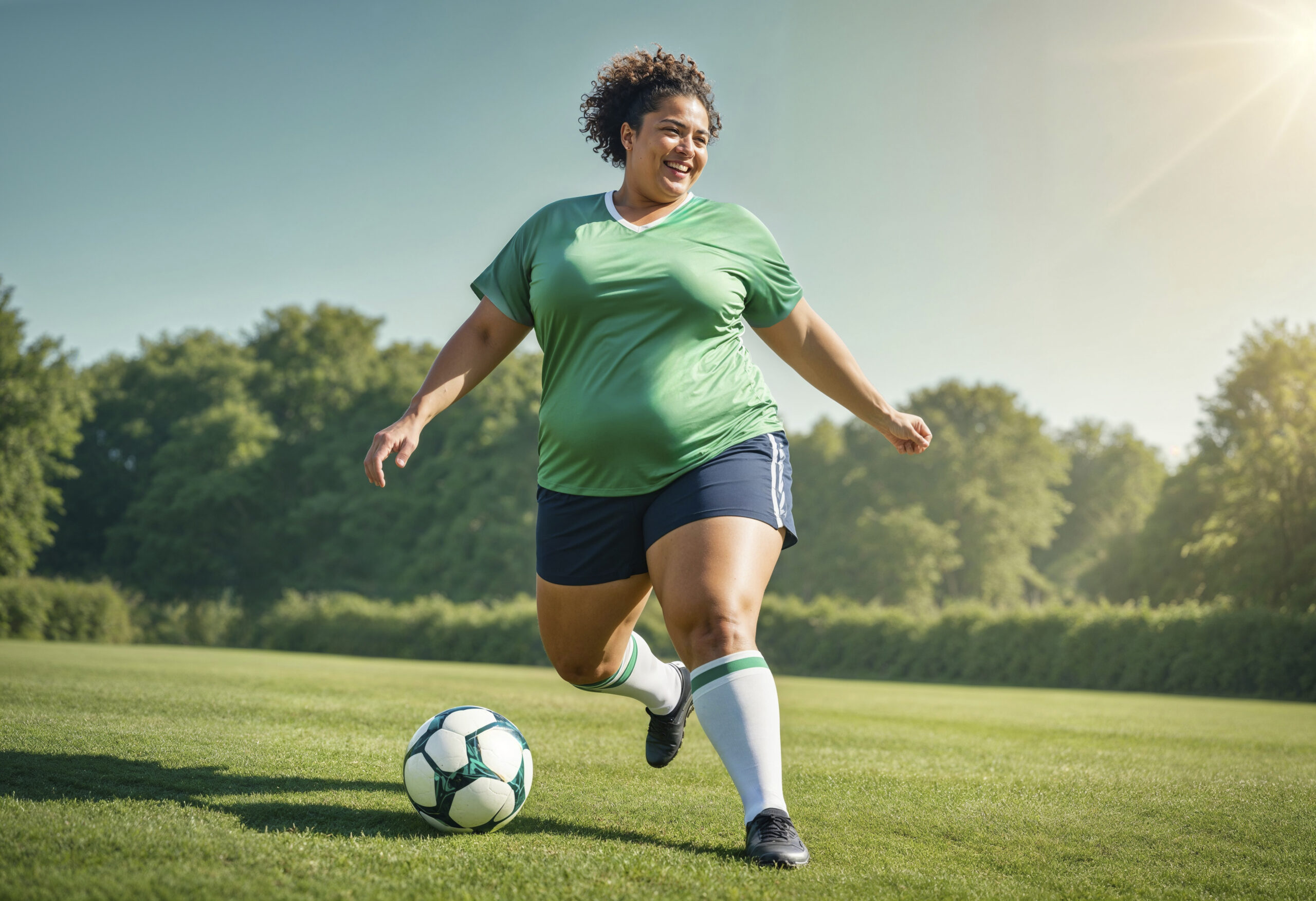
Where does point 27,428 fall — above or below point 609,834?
above

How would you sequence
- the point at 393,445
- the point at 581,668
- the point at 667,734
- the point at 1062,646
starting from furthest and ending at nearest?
the point at 1062,646
the point at 667,734
the point at 581,668
the point at 393,445

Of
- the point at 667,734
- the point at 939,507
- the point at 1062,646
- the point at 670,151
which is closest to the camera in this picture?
the point at 670,151

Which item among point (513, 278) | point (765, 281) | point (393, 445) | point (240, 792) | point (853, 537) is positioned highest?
point (853, 537)

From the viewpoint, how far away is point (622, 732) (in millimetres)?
6016

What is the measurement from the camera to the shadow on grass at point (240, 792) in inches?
117

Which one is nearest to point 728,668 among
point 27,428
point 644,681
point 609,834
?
point 609,834

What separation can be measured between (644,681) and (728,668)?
3.27ft

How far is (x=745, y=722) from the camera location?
297cm

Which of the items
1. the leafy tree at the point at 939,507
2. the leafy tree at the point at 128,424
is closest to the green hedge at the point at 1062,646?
the leafy tree at the point at 939,507

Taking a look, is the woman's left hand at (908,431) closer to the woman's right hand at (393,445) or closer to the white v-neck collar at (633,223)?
the white v-neck collar at (633,223)

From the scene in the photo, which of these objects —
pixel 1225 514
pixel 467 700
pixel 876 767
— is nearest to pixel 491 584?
pixel 1225 514

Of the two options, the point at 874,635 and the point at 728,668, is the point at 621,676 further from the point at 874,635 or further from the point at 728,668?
the point at 874,635

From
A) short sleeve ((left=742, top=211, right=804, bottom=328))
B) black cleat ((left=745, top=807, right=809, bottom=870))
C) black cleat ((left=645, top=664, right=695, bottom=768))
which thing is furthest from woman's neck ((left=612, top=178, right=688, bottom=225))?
black cleat ((left=745, top=807, right=809, bottom=870))

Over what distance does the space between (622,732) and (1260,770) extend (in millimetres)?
3842
